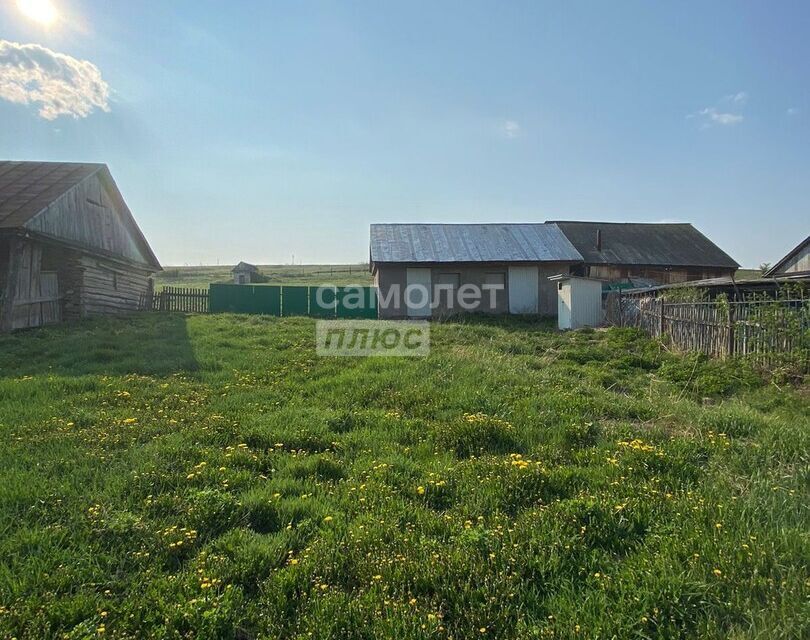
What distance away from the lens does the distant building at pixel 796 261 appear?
75.7ft

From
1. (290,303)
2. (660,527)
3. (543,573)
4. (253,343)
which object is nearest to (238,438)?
(543,573)

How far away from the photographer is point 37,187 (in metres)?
16.1

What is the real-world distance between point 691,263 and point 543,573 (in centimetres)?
2916

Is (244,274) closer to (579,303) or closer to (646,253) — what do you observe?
(646,253)

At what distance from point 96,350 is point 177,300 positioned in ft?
43.6

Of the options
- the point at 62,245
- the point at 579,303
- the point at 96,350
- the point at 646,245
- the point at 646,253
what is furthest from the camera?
the point at 646,245

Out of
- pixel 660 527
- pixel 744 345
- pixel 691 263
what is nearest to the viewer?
pixel 660 527

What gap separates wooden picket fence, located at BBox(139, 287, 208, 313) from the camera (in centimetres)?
2245

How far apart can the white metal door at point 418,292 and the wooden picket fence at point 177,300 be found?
31.7ft

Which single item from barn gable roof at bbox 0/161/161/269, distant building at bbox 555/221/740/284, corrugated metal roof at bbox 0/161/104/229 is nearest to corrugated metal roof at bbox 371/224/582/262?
distant building at bbox 555/221/740/284

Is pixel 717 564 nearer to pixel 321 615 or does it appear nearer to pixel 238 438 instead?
pixel 321 615

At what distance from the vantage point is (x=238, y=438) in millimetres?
5207

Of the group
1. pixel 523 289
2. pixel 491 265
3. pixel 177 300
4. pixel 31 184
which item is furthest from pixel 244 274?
pixel 523 289

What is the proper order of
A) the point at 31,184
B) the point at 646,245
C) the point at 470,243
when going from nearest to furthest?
the point at 31,184 → the point at 470,243 → the point at 646,245
